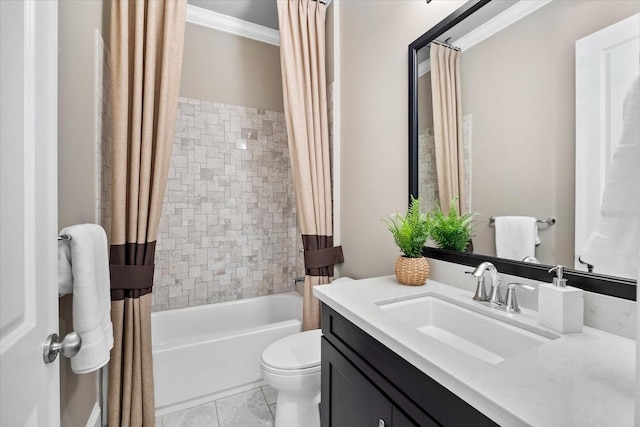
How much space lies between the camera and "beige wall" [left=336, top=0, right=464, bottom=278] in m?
1.58

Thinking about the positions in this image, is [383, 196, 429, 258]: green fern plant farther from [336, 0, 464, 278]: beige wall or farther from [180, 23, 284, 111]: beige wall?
[180, 23, 284, 111]: beige wall

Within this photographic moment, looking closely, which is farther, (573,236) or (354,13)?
(354,13)

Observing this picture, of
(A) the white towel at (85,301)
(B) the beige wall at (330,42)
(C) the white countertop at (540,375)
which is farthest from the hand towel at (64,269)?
(B) the beige wall at (330,42)

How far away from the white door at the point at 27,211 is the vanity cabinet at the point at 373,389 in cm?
78

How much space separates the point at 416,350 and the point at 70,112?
5.15ft

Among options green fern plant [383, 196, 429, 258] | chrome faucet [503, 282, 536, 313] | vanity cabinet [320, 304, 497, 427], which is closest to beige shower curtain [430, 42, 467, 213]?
green fern plant [383, 196, 429, 258]

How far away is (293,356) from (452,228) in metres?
0.97

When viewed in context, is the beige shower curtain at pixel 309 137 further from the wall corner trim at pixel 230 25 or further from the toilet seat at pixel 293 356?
the wall corner trim at pixel 230 25

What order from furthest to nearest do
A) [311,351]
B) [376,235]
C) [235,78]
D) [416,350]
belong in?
[235,78]
[376,235]
[311,351]
[416,350]

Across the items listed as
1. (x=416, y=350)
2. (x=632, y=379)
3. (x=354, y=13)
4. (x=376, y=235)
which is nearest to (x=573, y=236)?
Answer: (x=632, y=379)

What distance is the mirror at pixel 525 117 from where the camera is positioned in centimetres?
89

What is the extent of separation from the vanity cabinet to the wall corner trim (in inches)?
96.1

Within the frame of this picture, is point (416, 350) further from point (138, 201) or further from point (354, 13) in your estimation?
point (354, 13)

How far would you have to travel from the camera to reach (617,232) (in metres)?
0.72
